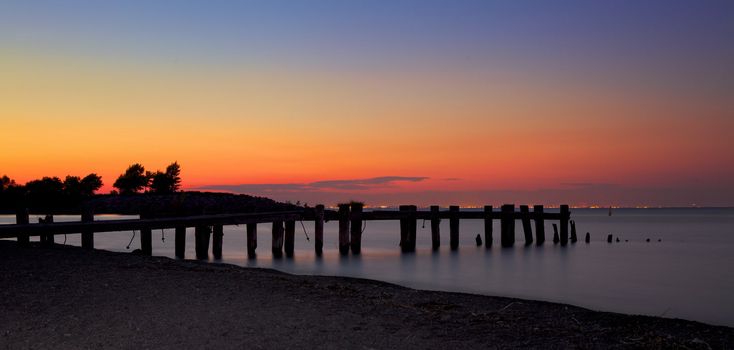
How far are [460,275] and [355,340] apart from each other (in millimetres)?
16191

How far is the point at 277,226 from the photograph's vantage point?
27016 mm

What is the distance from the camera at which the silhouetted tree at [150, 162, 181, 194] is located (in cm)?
6611

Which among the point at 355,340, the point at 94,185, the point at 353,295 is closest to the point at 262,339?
the point at 355,340

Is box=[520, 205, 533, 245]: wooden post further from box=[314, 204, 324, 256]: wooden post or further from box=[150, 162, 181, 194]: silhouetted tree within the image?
box=[150, 162, 181, 194]: silhouetted tree

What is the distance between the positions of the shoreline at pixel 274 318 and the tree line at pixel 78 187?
176ft

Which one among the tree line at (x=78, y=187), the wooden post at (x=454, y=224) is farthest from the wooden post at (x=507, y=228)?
the tree line at (x=78, y=187)

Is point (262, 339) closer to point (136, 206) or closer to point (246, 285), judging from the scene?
point (246, 285)

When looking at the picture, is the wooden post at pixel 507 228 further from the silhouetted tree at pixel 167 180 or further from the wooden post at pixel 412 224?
the silhouetted tree at pixel 167 180

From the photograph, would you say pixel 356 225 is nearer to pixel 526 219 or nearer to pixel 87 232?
pixel 87 232

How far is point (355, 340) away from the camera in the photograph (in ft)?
28.0

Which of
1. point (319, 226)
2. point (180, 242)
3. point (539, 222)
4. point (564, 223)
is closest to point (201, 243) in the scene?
point (180, 242)

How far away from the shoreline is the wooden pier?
5.12 m

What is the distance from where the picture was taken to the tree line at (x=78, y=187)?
62781 millimetres

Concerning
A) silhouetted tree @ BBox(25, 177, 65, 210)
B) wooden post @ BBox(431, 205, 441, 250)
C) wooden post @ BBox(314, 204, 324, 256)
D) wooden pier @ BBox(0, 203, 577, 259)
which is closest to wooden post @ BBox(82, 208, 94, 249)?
wooden pier @ BBox(0, 203, 577, 259)
